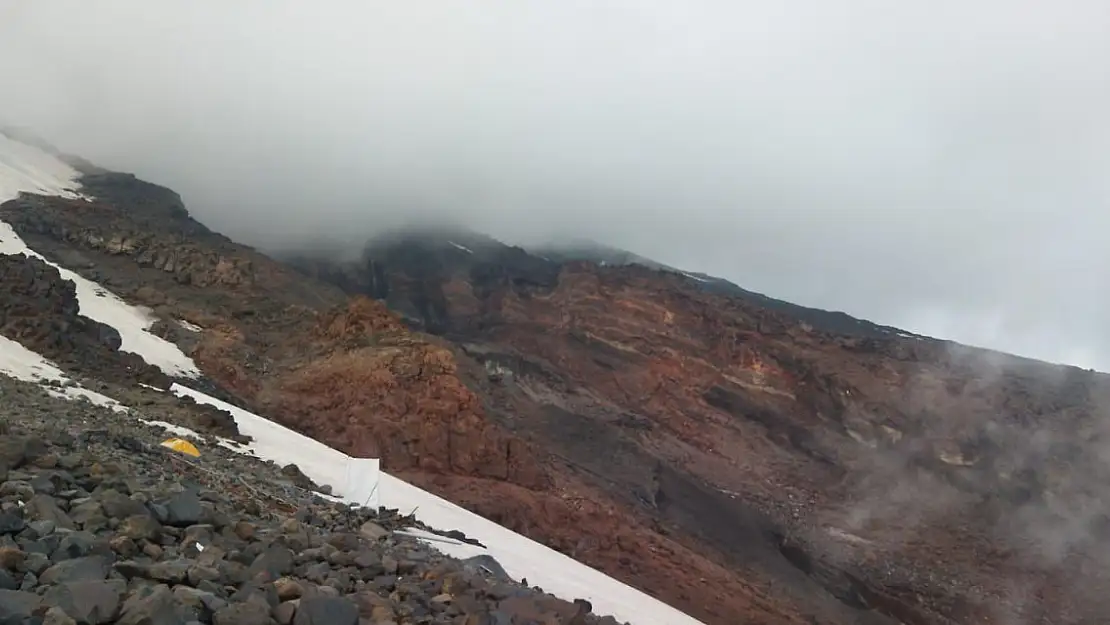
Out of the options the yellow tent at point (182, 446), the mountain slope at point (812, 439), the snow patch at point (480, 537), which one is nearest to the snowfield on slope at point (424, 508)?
the snow patch at point (480, 537)

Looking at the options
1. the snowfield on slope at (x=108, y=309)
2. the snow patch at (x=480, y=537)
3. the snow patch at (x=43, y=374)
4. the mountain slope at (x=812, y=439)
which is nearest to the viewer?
the snow patch at (x=480, y=537)

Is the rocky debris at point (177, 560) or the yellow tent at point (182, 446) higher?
the rocky debris at point (177, 560)

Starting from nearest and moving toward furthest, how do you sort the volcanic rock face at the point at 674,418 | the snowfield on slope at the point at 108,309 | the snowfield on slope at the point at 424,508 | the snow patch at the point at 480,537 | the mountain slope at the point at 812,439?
1. the snowfield on slope at the point at 424,508
2. the snow patch at the point at 480,537
3. the snowfield on slope at the point at 108,309
4. the volcanic rock face at the point at 674,418
5. the mountain slope at the point at 812,439

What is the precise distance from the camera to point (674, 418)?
43688 millimetres

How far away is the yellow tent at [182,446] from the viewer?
9.14 meters

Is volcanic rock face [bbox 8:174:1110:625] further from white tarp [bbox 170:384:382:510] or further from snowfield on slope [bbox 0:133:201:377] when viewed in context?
white tarp [bbox 170:384:382:510]

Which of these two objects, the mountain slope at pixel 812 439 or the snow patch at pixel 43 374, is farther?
the mountain slope at pixel 812 439

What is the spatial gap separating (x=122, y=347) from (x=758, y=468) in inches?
1223

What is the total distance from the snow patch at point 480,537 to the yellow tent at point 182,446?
1.77 m

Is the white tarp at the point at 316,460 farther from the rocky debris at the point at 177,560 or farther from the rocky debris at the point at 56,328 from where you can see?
the rocky debris at the point at 177,560

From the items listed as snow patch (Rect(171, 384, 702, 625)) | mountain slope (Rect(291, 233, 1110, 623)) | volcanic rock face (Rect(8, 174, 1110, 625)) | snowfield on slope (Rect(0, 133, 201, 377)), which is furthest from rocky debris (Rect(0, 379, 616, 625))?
mountain slope (Rect(291, 233, 1110, 623))

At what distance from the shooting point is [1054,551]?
36.1 metres

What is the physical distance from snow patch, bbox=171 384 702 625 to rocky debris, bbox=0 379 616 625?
12.0 feet

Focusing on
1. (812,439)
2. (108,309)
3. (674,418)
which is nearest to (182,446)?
(108,309)
